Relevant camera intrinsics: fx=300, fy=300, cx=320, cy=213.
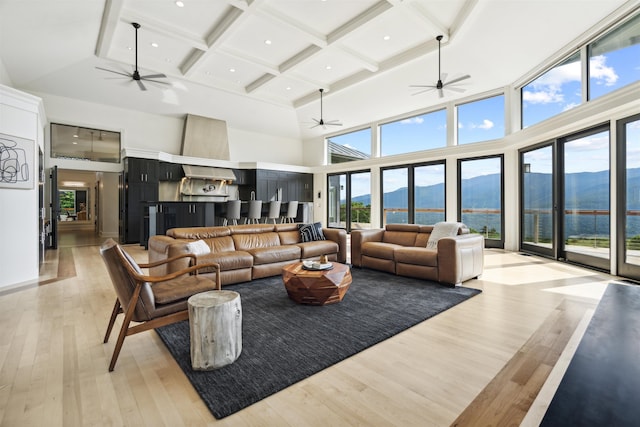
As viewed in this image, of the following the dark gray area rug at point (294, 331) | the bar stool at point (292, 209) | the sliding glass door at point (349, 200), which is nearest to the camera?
the dark gray area rug at point (294, 331)

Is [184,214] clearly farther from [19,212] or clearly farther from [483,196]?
[483,196]

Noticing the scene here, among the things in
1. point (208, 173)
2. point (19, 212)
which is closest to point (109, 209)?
point (208, 173)

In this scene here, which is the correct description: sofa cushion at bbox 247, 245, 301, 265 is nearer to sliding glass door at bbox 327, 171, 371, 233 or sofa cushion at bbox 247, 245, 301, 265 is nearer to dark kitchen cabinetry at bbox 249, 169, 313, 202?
sliding glass door at bbox 327, 171, 371, 233

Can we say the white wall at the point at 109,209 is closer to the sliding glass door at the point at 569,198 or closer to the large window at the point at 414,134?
the large window at the point at 414,134

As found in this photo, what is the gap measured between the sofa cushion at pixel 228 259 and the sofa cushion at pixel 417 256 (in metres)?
2.11

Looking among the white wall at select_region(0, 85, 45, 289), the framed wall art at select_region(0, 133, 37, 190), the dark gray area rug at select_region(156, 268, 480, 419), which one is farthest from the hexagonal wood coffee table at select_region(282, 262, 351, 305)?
the framed wall art at select_region(0, 133, 37, 190)

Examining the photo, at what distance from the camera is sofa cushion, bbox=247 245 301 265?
13.6ft

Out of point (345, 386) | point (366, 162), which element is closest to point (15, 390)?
point (345, 386)

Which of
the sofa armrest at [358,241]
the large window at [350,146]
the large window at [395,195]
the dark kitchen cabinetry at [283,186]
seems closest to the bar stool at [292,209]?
the dark kitchen cabinetry at [283,186]

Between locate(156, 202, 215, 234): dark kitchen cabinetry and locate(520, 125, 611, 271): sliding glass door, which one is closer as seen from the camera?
locate(520, 125, 611, 271): sliding glass door

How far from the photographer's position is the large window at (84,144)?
297 inches

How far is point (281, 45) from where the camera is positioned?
19.8ft

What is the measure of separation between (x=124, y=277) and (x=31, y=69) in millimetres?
7074

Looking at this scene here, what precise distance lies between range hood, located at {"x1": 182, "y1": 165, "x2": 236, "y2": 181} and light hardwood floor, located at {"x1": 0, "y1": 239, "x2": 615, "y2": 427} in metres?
6.11
